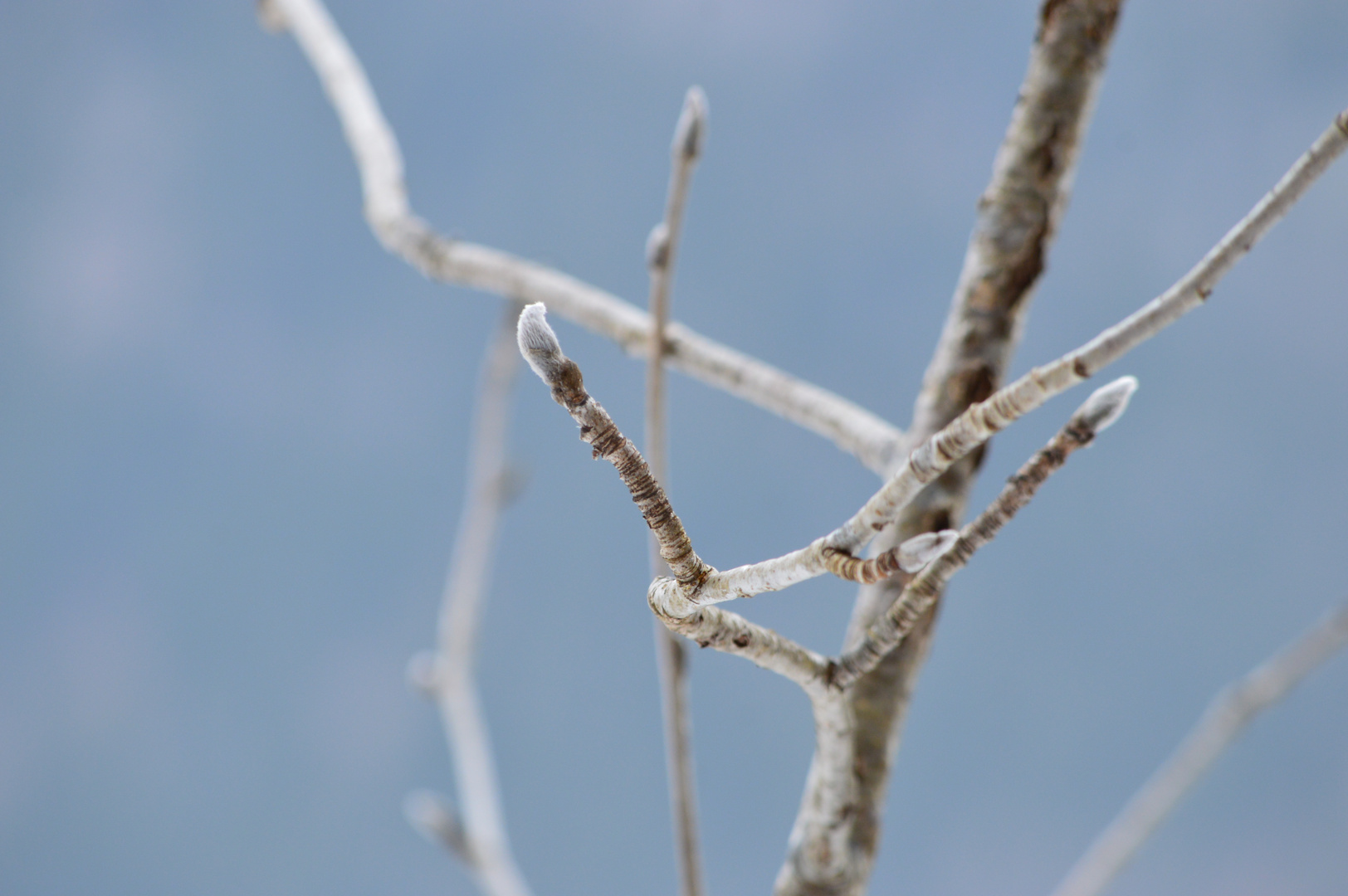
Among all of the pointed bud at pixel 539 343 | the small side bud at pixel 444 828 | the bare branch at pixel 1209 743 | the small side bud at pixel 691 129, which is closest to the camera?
the pointed bud at pixel 539 343

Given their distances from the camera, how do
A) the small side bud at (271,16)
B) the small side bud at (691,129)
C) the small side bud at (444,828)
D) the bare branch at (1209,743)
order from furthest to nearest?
the small side bud at (271,16) < the small side bud at (444,828) < the bare branch at (1209,743) < the small side bud at (691,129)

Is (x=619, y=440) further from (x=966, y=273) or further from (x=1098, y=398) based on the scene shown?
(x=966, y=273)

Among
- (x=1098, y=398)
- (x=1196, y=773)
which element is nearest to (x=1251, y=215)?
(x=1098, y=398)

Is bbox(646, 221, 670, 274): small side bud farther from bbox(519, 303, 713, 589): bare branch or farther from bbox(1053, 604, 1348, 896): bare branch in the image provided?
bbox(1053, 604, 1348, 896): bare branch

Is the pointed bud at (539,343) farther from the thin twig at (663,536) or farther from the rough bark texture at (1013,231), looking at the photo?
the rough bark texture at (1013,231)

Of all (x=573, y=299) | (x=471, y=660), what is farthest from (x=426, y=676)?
(x=573, y=299)

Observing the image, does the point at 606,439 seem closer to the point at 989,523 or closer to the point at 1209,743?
the point at 989,523

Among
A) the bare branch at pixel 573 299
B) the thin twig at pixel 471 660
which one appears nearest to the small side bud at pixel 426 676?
the thin twig at pixel 471 660
